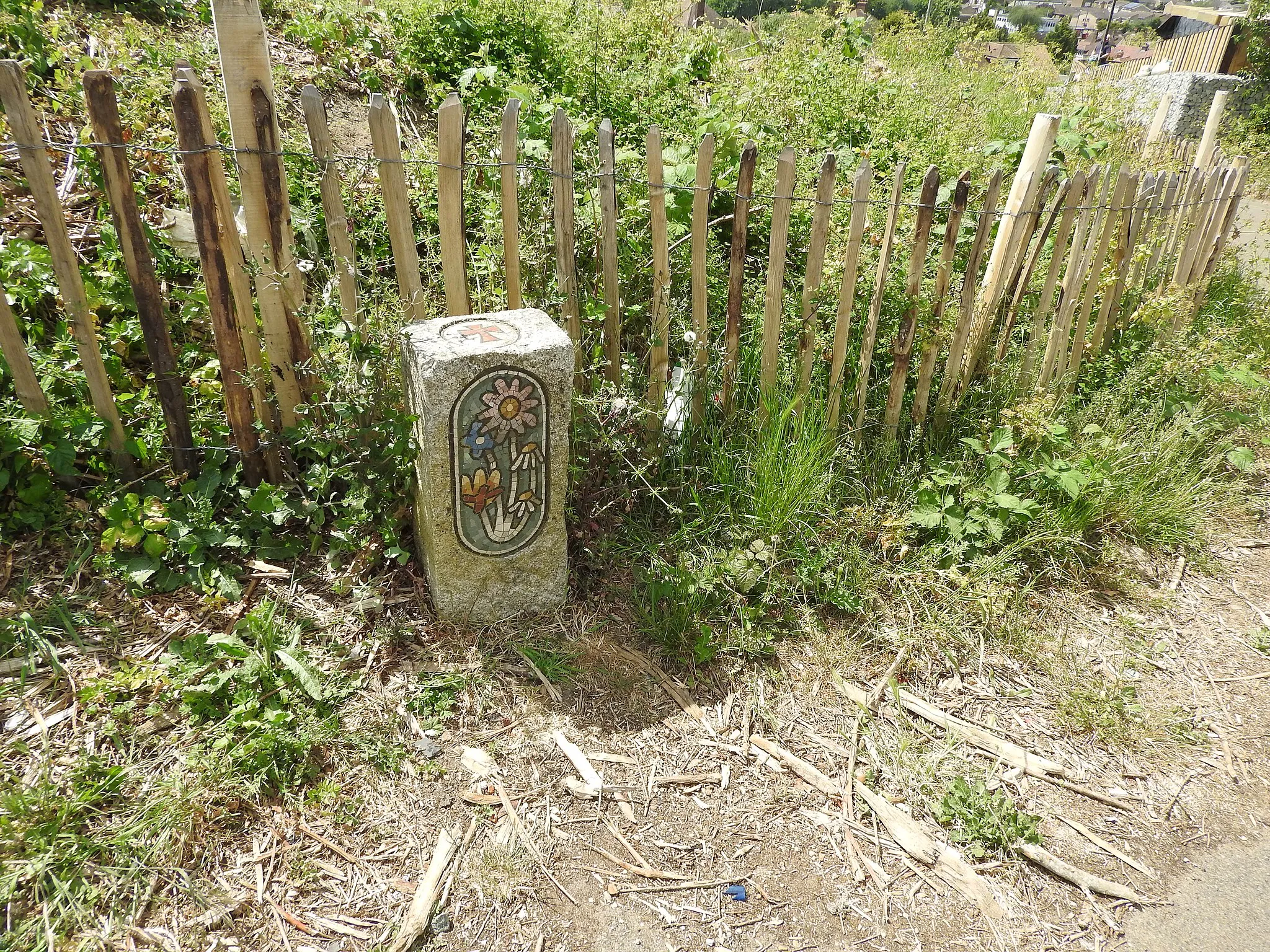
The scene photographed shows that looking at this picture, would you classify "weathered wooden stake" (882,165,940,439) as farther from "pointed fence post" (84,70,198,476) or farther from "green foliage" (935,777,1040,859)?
"pointed fence post" (84,70,198,476)

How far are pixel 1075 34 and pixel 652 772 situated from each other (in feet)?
155

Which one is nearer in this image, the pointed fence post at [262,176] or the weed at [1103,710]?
the pointed fence post at [262,176]

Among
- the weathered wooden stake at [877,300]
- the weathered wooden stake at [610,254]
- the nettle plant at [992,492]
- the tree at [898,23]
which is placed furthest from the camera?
the tree at [898,23]

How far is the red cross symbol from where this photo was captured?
2.69 meters

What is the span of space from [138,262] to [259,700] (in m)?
1.59

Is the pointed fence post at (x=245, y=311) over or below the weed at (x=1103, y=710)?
over

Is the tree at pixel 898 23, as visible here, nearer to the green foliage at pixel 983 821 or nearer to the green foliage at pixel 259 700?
the green foliage at pixel 983 821

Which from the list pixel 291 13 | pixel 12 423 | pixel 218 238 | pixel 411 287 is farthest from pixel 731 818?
pixel 291 13

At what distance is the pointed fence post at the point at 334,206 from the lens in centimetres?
267

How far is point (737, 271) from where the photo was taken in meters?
3.44

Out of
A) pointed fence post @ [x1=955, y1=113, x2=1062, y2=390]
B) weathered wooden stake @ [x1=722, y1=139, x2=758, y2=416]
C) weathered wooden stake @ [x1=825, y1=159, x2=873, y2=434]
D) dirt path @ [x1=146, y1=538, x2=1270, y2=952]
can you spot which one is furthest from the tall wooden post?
pointed fence post @ [x1=955, y1=113, x2=1062, y2=390]

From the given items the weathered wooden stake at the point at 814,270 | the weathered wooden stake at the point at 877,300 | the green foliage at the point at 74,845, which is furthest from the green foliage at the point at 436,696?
the weathered wooden stake at the point at 877,300

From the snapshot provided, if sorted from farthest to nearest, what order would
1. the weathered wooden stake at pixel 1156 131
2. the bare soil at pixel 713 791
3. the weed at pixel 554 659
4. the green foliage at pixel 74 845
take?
the weathered wooden stake at pixel 1156 131, the weed at pixel 554 659, the bare soil at pixel 713 791, the green foliage at pixel 74 845

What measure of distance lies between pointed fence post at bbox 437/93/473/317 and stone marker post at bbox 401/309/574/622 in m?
0.32
